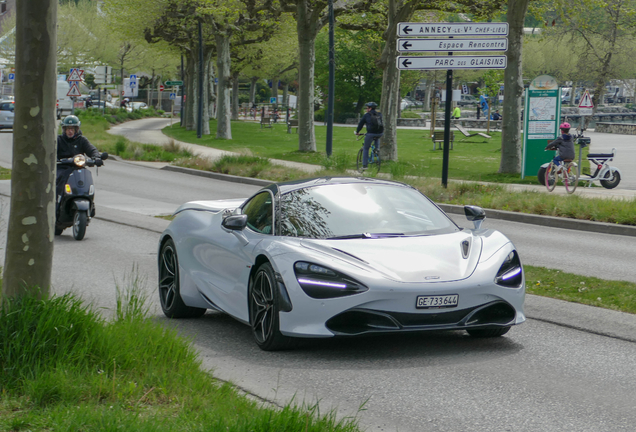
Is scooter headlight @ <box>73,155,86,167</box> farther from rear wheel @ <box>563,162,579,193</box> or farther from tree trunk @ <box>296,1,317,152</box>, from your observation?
tree trunk @ <box>296,1,317,152</box>

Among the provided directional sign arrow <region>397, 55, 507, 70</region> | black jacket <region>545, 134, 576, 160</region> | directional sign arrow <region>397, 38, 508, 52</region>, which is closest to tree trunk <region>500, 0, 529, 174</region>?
black jacket <region>545, 134, 576, 160</region>

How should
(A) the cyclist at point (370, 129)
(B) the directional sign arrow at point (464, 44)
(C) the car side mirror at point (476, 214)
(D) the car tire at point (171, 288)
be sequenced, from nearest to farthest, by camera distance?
(C) the car side mirror at point (476, 214), (D) the car tire at point (171, 288), (B) the directional sign arrow at point (464, 44), (A) the cyclist at point (370, 129)

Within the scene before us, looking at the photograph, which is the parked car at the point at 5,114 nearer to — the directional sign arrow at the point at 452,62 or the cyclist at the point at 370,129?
the cyclist at the point at 370,129

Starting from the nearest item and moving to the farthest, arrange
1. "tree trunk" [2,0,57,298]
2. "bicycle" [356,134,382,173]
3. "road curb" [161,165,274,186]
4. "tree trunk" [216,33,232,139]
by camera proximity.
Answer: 1. "tree trunk" [2,0,57,298]
2. "road curb" [161,165,274,186]
3. "bicycle" [356,134,382,173]
4. "tree trunk" [216,33,232,139]

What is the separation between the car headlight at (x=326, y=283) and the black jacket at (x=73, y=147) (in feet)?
23.9

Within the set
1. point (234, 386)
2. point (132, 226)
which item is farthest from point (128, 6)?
point (234, 386)

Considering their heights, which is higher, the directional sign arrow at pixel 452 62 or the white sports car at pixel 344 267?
the directional sign arrow at pixel 452 62

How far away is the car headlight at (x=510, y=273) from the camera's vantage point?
6215 mm

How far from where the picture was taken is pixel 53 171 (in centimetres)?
533

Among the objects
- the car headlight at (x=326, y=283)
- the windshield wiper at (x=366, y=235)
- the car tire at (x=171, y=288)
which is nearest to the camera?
the car headlight at (x=326, y=283)

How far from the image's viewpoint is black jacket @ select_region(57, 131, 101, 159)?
12406 mm

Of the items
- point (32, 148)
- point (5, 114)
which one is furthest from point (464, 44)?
point (5, 114)

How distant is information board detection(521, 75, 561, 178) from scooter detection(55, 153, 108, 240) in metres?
13.3

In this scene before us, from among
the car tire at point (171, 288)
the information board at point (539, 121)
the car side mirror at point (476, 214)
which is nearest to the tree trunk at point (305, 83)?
the information board at point (539, 121)
